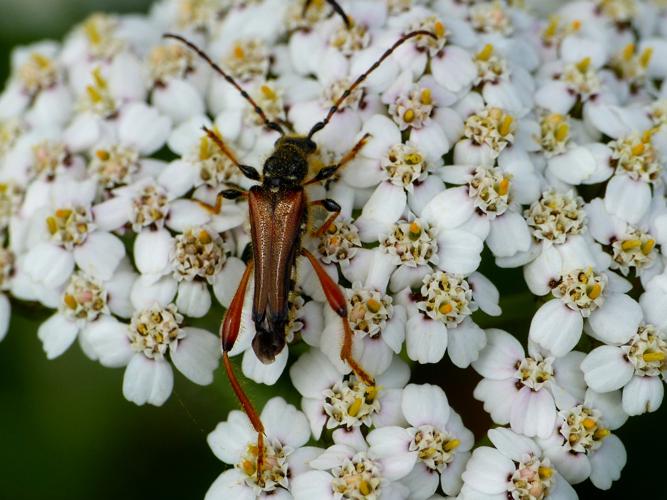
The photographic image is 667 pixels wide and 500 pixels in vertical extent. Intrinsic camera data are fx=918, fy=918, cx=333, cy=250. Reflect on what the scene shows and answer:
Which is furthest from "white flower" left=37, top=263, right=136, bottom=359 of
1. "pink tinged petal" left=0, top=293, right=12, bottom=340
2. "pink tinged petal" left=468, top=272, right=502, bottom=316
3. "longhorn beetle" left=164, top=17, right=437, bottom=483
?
"pink tinged petal" left=468, top=272, right=502, bottom=316

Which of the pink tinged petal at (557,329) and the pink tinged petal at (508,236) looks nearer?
the pink tinged petal at (557,329)

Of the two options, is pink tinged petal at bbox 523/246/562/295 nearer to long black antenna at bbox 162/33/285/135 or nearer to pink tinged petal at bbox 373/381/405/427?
pink tinged petal at bbox 373/381/405/427

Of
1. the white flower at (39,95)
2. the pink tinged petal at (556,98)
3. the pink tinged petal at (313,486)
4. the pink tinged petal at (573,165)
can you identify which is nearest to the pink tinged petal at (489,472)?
the pink tinged petal at (313,486)

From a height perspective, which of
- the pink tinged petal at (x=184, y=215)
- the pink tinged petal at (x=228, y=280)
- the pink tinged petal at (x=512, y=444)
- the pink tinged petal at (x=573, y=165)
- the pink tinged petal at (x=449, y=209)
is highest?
the pink tinged petal at (x=573, y=165)

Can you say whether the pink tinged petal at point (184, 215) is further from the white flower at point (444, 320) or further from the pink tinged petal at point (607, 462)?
the pink tinged petal at point (607, 462)

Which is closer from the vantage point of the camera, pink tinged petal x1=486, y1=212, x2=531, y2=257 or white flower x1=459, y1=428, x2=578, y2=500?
white flower x1=459, y1=428, x2=578, y2=500

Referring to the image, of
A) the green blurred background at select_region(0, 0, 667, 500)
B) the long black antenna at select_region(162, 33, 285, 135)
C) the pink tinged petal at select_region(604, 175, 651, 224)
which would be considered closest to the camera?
the pink tinged petal at select_region(604, 175, 651, 224)

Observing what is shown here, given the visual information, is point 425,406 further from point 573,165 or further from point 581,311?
point 573,165

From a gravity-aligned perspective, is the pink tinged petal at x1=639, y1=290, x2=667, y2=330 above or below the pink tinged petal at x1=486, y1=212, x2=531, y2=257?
below
